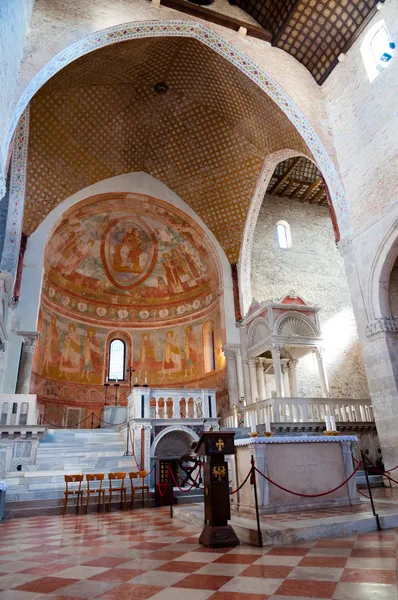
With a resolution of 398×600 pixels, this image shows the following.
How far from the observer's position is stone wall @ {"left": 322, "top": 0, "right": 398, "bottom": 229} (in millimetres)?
11398

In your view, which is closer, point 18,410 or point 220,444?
point 220,444

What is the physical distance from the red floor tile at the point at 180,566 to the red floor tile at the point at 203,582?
21cm

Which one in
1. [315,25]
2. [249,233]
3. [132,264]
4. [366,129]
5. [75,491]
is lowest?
[75,491]

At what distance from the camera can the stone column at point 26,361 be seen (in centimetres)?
1398

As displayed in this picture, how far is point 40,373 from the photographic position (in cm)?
1683

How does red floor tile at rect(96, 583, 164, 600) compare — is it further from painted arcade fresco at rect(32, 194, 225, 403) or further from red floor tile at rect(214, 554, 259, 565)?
painted arcade fresco at rect(32, 194, 225, 403)

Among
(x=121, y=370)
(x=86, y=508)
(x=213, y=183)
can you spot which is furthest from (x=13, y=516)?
(x=213, y=183)

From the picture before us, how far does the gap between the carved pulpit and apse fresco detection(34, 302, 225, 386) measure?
41.5 ft

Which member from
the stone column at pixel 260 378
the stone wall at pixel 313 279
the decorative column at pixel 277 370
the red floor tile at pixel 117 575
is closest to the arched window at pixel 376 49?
the stone wall at pixel 313 279

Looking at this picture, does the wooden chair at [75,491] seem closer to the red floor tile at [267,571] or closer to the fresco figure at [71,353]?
the red floor tile at [267,571]

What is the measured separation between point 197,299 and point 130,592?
673 inches

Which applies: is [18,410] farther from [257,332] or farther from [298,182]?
[298,182]

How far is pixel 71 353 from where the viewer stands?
61.2ft

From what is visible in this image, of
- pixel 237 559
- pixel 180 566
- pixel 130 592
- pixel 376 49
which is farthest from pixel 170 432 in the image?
pixel 376 49
